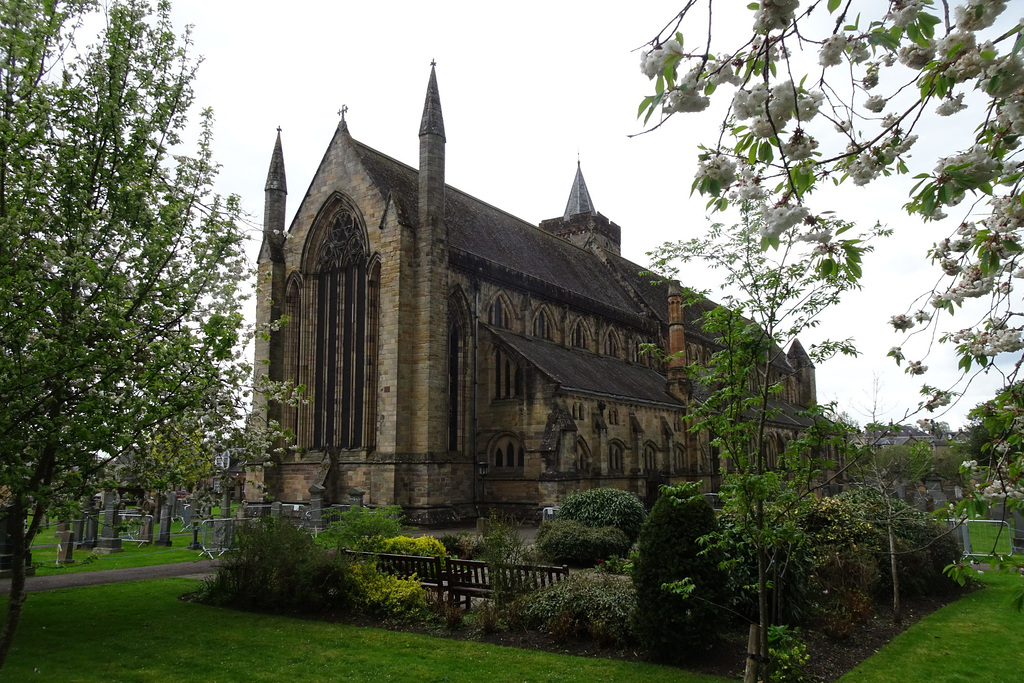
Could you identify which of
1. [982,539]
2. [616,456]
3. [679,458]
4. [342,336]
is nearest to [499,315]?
[342,336]

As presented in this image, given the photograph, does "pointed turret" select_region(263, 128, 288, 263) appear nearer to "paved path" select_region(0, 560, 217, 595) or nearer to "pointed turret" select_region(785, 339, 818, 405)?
"paved path" select_region(0, 560, 217, 595)

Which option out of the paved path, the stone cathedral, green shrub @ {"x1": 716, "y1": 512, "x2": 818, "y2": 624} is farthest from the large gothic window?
green shrub @ {"x1": 716, "y1": 512, "x2": 818, "y2": 624}

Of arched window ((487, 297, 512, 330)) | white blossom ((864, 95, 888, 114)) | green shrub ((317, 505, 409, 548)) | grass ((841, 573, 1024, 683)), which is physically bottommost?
grass ((841, 573, 1024, 683))

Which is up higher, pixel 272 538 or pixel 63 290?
pixel 63 290

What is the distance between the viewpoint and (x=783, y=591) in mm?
10594

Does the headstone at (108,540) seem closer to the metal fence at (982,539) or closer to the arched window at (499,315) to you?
the arched window at (499,315)

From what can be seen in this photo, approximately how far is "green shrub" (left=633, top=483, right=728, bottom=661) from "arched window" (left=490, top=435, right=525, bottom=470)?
17512 mm

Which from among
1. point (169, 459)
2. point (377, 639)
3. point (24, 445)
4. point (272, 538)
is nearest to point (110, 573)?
point (272, 538)

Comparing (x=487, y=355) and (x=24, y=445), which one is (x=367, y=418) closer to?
(x=487, y=355)

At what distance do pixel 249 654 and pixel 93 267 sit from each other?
5569 mm

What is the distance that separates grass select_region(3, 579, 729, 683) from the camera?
8617mm

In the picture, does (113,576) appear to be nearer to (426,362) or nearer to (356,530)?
(356,530)

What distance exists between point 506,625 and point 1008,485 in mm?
8028

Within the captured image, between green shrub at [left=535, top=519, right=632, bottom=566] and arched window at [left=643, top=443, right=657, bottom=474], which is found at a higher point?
arched window at [left=643, top=443, right=657, bottom=474]
